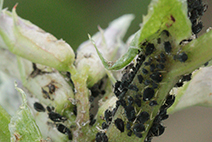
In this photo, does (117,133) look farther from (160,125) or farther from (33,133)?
(33,133)

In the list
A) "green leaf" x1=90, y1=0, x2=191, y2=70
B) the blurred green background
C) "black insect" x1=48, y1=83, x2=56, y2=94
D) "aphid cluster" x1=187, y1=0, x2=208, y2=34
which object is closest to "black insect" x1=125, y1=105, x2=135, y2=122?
"green leaf" x1=90, y1=0, x2=191, y2=70

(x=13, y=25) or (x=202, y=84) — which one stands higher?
(x=13, y=25)

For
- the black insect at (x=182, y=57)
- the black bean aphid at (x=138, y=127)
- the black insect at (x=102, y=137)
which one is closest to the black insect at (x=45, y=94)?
the black insect at (x=102, y=137)

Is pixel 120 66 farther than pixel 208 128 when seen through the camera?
No

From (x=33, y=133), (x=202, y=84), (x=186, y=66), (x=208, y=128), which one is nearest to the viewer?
(x=186, y=66)

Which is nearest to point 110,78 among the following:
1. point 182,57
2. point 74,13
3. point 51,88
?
point 51,88

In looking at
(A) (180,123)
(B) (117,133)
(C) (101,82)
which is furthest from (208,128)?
(B) (117,133)

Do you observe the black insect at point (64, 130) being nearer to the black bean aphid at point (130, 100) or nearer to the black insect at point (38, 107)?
the black insect at point (38, 107)

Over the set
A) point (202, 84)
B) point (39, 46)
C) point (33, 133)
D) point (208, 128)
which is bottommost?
point (208, 128)
